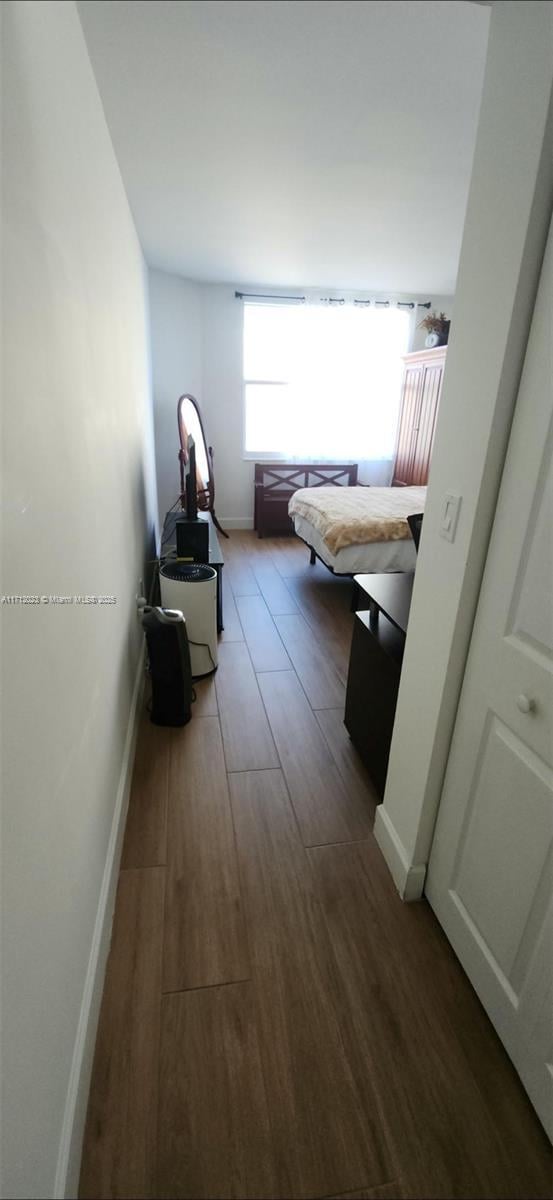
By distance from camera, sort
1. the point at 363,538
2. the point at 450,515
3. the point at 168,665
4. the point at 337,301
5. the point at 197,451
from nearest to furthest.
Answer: the point at 450,515 → the point at 168,665 → the point at 363,538 → the point at 197,451 → the point at 337,301

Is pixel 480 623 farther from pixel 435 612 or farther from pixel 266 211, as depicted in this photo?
pixel 266 211

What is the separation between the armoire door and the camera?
4786 millimetres

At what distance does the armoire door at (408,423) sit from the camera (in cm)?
479

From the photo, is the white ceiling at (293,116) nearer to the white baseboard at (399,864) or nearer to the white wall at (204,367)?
the white wall at (204,367)

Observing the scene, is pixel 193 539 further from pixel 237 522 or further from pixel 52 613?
pixel 237 522

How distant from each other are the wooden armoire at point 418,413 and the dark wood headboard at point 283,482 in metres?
0.57

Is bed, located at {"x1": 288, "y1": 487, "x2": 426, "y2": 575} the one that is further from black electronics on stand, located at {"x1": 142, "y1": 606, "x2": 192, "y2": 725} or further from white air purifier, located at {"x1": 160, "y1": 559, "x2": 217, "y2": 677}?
Answer: black electronics on stand, located at {"x1": 142, "y1": 606, "x2": 192, "y2": 725}

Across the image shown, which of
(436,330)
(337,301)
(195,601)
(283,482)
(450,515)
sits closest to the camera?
(450,515)

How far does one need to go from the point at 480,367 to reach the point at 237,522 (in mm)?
4488

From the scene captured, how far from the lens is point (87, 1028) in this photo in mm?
1022

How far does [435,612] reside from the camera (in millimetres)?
1223

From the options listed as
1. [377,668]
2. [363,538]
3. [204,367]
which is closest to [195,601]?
[377,668]

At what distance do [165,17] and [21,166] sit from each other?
2.59ft

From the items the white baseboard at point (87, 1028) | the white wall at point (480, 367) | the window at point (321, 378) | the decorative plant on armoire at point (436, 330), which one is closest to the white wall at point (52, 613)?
the white baseboard at point (87, 1028)
